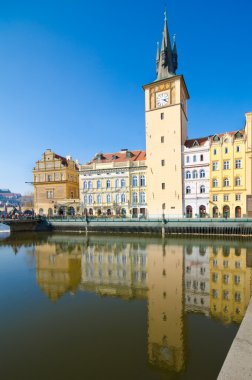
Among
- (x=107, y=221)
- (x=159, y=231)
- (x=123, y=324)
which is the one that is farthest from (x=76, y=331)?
(x=107, y=221)

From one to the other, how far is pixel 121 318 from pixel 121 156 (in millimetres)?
41634

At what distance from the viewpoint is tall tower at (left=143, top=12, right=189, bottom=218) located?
4084 centimetres

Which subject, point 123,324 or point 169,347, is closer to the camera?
point 169,347

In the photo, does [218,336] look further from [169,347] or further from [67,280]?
[67,280]

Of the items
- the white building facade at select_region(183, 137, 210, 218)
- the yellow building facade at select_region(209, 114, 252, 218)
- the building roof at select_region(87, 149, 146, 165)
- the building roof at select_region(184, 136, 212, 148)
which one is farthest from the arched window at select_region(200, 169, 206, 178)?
the building roof at select_region(87, 149, 146, 165)

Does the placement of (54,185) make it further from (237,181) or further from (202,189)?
(237,181)

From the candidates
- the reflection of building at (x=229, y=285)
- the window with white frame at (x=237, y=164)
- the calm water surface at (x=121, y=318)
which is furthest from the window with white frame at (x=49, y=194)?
the reflection of building at (x=229, y=285)

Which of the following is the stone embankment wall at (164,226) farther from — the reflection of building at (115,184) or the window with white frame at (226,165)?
the window with white frame at (226,165)

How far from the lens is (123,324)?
8.63 m

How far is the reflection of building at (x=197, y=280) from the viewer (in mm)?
10047

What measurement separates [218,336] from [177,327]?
142 cm

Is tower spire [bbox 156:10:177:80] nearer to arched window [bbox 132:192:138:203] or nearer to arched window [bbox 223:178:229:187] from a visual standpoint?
arched window [bbox 223:178:229:187]

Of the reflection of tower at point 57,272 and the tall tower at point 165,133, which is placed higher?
the tall tower at point 165,133

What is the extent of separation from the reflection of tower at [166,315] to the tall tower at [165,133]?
24.6 metres
